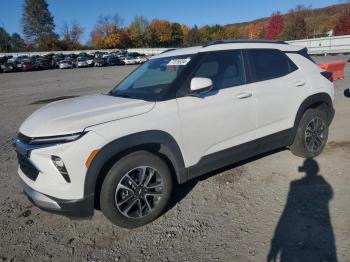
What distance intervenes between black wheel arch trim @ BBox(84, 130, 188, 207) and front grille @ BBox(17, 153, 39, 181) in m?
0.55

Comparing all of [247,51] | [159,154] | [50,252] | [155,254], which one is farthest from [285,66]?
[50,252]

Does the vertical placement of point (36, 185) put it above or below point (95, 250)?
above

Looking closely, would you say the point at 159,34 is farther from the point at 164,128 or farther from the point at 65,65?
the point at 164,128

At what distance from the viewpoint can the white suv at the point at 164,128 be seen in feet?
10.1

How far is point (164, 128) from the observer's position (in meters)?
3.44

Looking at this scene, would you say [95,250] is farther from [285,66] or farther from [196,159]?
[285,66]

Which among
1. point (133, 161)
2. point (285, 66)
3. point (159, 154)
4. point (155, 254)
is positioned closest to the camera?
point (155, 254)

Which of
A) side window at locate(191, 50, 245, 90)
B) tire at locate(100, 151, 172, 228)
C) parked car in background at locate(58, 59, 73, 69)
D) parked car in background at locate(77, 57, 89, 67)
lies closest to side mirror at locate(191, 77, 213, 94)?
side window at locate(191, 50, 245, 90)

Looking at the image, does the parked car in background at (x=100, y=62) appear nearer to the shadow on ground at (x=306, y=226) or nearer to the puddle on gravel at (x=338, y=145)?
the puddle on gravel at (x=338, y=145)

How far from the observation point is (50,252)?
3174mm

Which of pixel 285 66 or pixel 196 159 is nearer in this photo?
pixel 196 159

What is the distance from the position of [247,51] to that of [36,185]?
2.99m

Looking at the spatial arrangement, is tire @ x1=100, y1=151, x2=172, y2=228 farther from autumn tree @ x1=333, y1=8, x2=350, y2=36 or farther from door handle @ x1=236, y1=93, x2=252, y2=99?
autumn tree @ x1=333, y1=8, x2=350, y2=36

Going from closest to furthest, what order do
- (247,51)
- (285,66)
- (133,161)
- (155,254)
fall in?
1. (155,254)
2. (133,161)
3. (247,51)
4. (285,66)
